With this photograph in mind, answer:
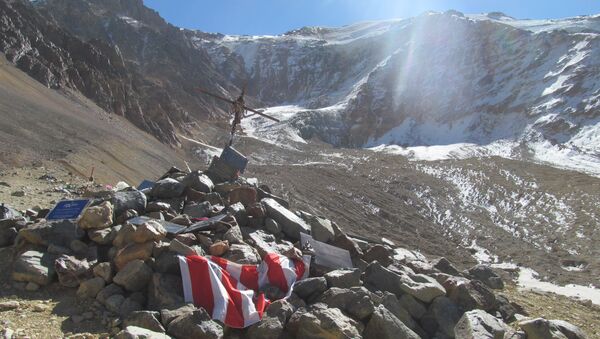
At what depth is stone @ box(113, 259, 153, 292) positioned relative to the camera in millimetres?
6273

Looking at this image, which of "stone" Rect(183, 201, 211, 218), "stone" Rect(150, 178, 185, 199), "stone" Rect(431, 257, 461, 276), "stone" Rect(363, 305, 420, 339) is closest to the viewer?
"stone" Rect(363, 305, 420, 339)

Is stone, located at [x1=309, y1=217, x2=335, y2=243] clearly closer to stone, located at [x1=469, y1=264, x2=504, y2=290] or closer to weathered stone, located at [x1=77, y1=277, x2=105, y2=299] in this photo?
stone, located at [x1=469, y1=264, x2=504, y2=290]

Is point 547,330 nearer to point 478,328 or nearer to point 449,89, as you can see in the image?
point 478,328

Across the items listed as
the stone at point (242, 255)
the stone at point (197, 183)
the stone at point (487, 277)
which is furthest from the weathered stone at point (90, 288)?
the stone at point (487, 277)

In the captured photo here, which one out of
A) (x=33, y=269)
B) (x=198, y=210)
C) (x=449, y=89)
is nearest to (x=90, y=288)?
(x=33, y=269)

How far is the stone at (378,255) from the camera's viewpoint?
898 centimetres

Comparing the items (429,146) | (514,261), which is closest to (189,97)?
(429,146)

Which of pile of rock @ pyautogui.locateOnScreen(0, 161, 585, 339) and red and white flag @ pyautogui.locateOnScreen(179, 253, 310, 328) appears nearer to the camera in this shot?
pile of rock @ pyautogui.locateOnScreen(0, 161, 585, 339)

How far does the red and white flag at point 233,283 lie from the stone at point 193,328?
31cm

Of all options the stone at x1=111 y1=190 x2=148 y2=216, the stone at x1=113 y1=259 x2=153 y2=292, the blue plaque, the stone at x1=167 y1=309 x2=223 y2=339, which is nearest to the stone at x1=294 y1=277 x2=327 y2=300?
the stone at x1=167 y1=309 x2=223 y2=339

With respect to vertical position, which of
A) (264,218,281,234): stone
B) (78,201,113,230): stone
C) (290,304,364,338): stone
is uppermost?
(264,218,281,234): stone

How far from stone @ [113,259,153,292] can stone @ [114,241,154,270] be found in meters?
0.19

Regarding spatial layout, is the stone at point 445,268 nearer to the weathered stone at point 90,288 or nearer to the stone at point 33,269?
the weathered stone at point 90,288

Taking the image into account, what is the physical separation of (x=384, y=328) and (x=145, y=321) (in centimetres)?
280
